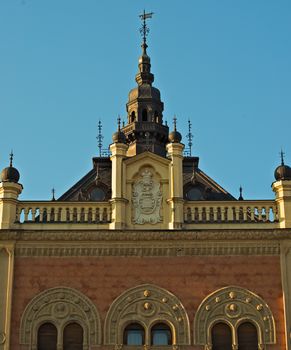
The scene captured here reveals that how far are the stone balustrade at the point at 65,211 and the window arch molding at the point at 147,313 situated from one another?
2.63 meters

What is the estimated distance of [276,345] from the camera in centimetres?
2483

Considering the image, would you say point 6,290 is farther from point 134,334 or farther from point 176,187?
point 176,187

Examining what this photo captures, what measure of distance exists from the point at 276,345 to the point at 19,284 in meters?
7.95

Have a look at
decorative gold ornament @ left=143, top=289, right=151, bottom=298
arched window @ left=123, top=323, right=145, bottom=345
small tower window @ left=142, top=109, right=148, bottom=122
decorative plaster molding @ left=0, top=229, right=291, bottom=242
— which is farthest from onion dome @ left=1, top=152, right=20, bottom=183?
small tower window @ left=142, top=109, right=148, bottom=122

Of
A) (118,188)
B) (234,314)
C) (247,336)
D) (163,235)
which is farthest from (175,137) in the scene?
(247,336)

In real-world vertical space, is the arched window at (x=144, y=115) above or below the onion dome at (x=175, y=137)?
above

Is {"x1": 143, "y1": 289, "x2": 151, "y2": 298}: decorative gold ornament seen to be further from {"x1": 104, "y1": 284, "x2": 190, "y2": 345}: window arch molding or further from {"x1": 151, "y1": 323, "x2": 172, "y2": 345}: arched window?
{"x1": 151, "y1": 323, "x2": 172, "y2": 345}: arched window

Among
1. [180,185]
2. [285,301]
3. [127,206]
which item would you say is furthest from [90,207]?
[285,301]

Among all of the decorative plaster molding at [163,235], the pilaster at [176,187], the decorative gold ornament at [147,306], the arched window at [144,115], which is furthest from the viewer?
the arched window at [144,115]

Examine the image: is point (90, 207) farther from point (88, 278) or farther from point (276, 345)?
point (276, 345)

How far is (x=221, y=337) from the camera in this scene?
25094 millimetres

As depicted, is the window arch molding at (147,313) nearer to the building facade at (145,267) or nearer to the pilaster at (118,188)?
the building facade at (145,267)

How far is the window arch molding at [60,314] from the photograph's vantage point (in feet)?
81.9

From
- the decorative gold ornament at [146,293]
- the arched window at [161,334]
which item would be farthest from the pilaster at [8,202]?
the arched window at [161,334]
